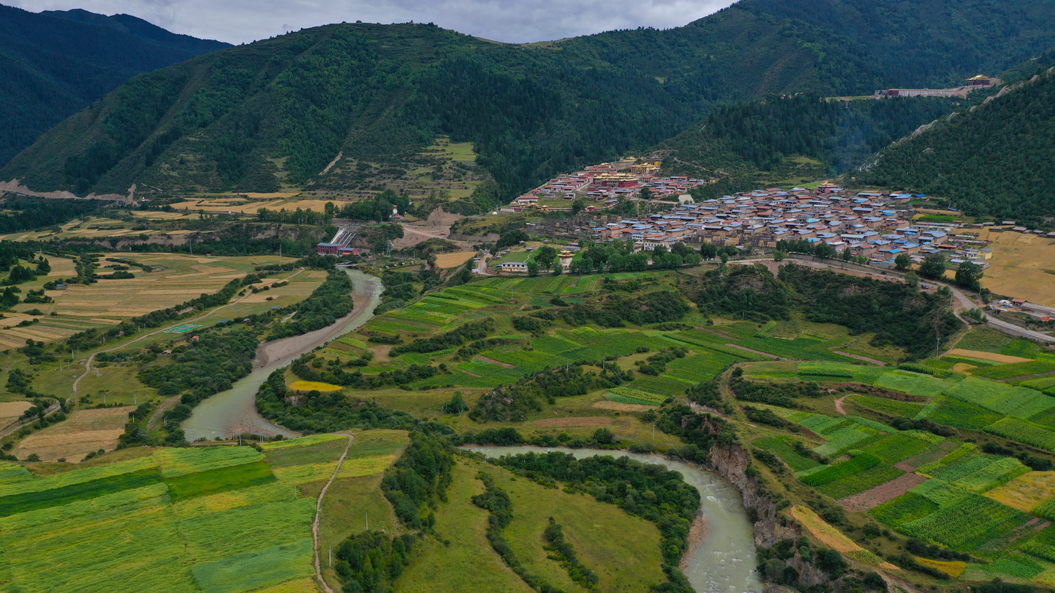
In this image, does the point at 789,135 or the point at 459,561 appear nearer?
the point at 459,561

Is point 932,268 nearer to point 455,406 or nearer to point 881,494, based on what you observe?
point 881,494

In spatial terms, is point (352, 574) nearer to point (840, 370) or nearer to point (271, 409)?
point (271, 409)

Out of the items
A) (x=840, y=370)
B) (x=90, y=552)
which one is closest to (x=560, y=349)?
(x=840, y=370)

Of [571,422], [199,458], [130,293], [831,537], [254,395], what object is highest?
[199,458]

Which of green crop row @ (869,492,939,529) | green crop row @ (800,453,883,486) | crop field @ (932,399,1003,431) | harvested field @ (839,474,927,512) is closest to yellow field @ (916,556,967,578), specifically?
green crop row @ (869,492,939,529)

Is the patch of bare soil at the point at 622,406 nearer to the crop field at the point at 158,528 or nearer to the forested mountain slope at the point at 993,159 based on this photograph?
the crop field at the point at 158,528

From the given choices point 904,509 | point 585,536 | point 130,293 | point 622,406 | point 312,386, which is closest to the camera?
point 904,509

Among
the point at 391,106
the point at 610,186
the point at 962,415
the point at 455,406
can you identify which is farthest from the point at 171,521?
the point at 391,106
